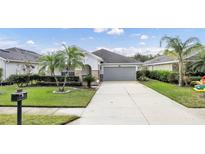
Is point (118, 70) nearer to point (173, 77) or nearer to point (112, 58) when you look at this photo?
point (112, 58)

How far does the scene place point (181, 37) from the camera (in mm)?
20750

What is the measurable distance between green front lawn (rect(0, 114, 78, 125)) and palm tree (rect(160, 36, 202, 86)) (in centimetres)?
1542

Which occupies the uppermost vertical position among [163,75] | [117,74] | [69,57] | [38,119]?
[69,57]

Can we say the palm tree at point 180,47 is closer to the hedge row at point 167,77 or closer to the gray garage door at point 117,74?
the hedge row at point 167,77

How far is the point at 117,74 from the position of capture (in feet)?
99.5

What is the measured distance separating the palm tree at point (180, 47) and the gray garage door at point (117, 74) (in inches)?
376

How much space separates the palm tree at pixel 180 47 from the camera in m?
20.3

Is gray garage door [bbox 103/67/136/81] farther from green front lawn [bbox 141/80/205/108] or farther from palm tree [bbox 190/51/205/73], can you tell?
green front lawn [bbox 141/80/205/108]

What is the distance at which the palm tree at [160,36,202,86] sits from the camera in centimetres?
2034

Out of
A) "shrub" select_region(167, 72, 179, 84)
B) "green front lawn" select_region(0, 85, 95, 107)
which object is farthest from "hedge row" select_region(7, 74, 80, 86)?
"shrub" select_region(167, 72, 179, 84)

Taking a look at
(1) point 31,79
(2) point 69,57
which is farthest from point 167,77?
(1) point 31,79

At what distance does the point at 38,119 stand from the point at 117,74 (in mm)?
23211
